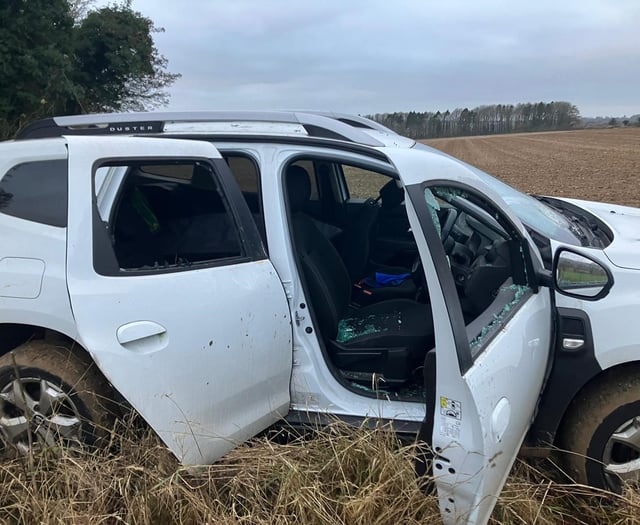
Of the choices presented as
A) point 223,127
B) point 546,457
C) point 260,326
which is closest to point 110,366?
point 260,326

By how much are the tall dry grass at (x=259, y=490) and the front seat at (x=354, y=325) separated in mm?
507

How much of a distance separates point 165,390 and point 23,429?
809 millimetres

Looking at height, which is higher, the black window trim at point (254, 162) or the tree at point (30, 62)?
the tree at point (30, 62)

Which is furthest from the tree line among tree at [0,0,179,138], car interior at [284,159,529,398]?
car interior at [284,159,529,398]

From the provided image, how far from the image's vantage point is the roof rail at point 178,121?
8.43 feet

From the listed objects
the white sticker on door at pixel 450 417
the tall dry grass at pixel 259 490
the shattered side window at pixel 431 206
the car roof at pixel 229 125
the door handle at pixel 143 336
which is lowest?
the tall dry grass at pixel 259 490

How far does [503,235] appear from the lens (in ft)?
8.18

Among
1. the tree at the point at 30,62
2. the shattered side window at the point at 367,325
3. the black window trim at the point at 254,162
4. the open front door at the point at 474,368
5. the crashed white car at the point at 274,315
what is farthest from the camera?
the tree at the point at 30,62

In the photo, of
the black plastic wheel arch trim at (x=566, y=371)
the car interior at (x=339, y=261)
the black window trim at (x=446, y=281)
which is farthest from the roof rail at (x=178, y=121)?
the black plastic wheel arch trim at (x=566, y=371)

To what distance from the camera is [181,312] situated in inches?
82.4

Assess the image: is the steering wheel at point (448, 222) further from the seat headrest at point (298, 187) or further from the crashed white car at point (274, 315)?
the seat headrest at point (298, 187)

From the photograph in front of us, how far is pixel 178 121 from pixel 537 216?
6.44 ft

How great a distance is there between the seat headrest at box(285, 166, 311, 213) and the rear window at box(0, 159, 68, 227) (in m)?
1.15

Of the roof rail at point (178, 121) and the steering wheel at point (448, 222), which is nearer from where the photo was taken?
the roof rail at point (178, 121)
